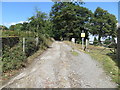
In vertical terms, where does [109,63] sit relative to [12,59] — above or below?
below

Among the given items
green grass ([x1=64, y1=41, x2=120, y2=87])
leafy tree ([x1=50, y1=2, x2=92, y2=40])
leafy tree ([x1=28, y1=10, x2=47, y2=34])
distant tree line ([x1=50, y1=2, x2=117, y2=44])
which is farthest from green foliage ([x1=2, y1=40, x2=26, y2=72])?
leafy tree ([x1=50, y1=2, x2=92, y2=40])

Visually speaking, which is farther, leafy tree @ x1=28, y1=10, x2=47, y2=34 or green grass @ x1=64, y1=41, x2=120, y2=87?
leafy tree @ x1=28, y1=10, x2=47, y2=34

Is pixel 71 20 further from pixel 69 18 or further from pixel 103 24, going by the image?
pixel 103 24

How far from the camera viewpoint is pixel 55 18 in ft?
122

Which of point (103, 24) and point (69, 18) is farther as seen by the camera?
point (103, 24)

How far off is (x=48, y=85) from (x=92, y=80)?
178cm

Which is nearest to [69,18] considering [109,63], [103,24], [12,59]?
[103,24]

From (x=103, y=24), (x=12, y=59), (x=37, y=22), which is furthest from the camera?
(x=103, y=24)

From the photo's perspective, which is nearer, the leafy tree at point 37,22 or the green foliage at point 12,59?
the green foliage at point 12,59

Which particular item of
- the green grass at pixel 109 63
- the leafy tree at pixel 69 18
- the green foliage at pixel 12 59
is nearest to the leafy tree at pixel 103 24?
the leafy tree at pixel 69 18

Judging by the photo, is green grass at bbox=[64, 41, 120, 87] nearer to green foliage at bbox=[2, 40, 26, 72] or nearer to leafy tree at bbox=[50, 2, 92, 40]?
green foliage at bbox=[2, 40, 26, 72]

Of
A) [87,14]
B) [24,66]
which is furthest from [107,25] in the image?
[24,66]

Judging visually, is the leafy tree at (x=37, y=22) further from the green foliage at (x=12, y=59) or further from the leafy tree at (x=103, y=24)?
the leafy tree at (x=103, y=24)

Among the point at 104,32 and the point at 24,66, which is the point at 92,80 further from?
the point at 104,32
